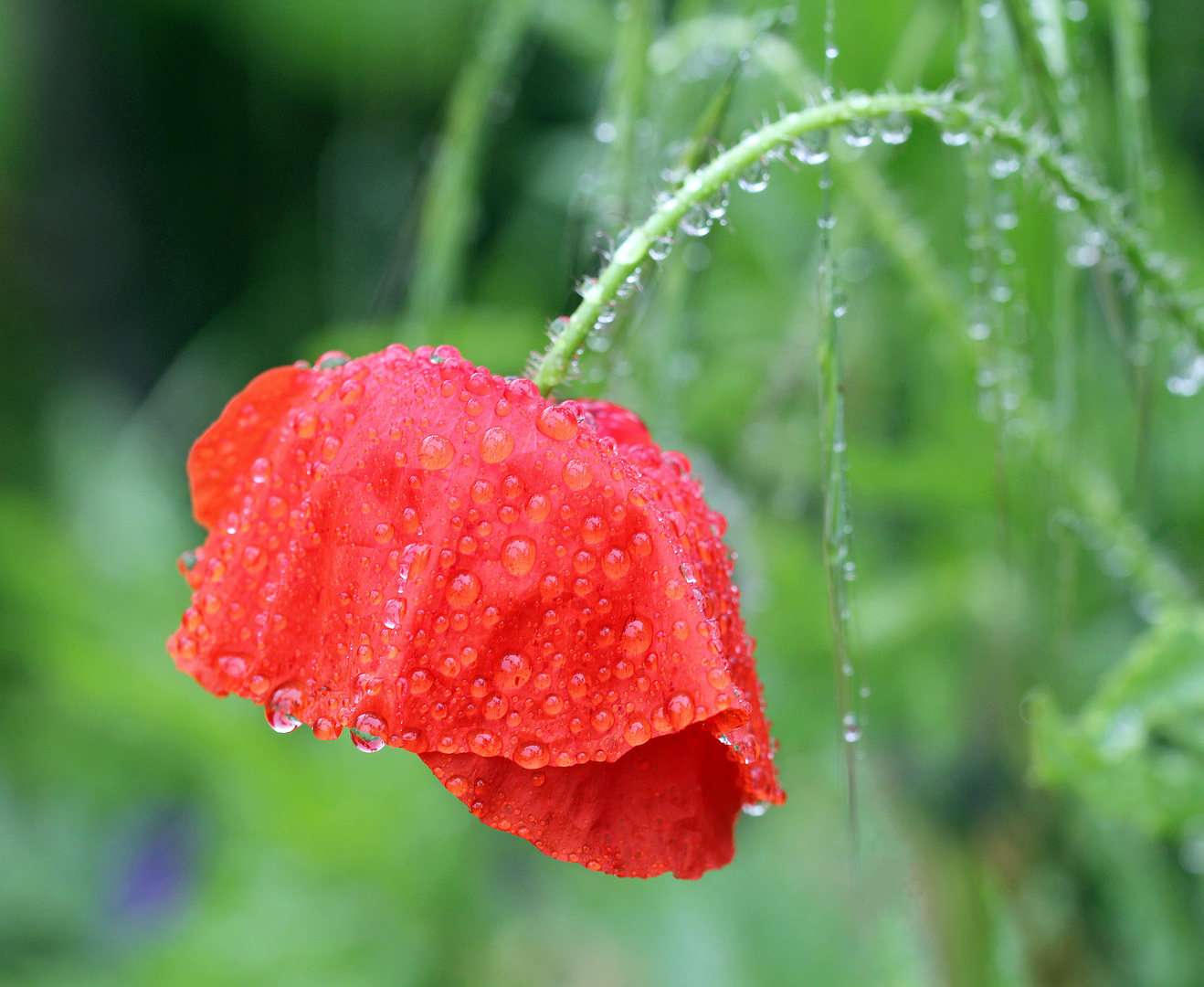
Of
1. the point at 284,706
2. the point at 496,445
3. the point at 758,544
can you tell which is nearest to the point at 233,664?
the point at 284,706

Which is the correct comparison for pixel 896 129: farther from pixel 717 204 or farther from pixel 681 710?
pixel 681 710

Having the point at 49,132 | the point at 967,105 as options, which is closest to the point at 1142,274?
the point at 967,105

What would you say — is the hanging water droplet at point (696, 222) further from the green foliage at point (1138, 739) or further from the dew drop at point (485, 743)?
the green foliage at point (1138, 739)

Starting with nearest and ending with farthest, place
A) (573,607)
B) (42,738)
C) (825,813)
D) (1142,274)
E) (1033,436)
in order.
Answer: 1. (573,607)
2. (1142,274)
3. (1033,436)
4. (825,813)
5. (42,738)

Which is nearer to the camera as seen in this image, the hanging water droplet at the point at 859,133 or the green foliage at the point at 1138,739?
the hanging water droplet at the point at 859,133

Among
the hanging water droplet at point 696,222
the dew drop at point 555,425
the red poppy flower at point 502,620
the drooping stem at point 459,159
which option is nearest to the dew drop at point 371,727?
the red poppy flower at point 502,620

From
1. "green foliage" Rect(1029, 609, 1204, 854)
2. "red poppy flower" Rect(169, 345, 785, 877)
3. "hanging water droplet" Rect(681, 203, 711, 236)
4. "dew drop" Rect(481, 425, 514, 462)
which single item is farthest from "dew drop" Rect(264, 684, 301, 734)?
"green foliage" Rect(1029, 609, 1204, 854)

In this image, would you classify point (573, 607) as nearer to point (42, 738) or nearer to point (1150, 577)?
point (1150, 577)
